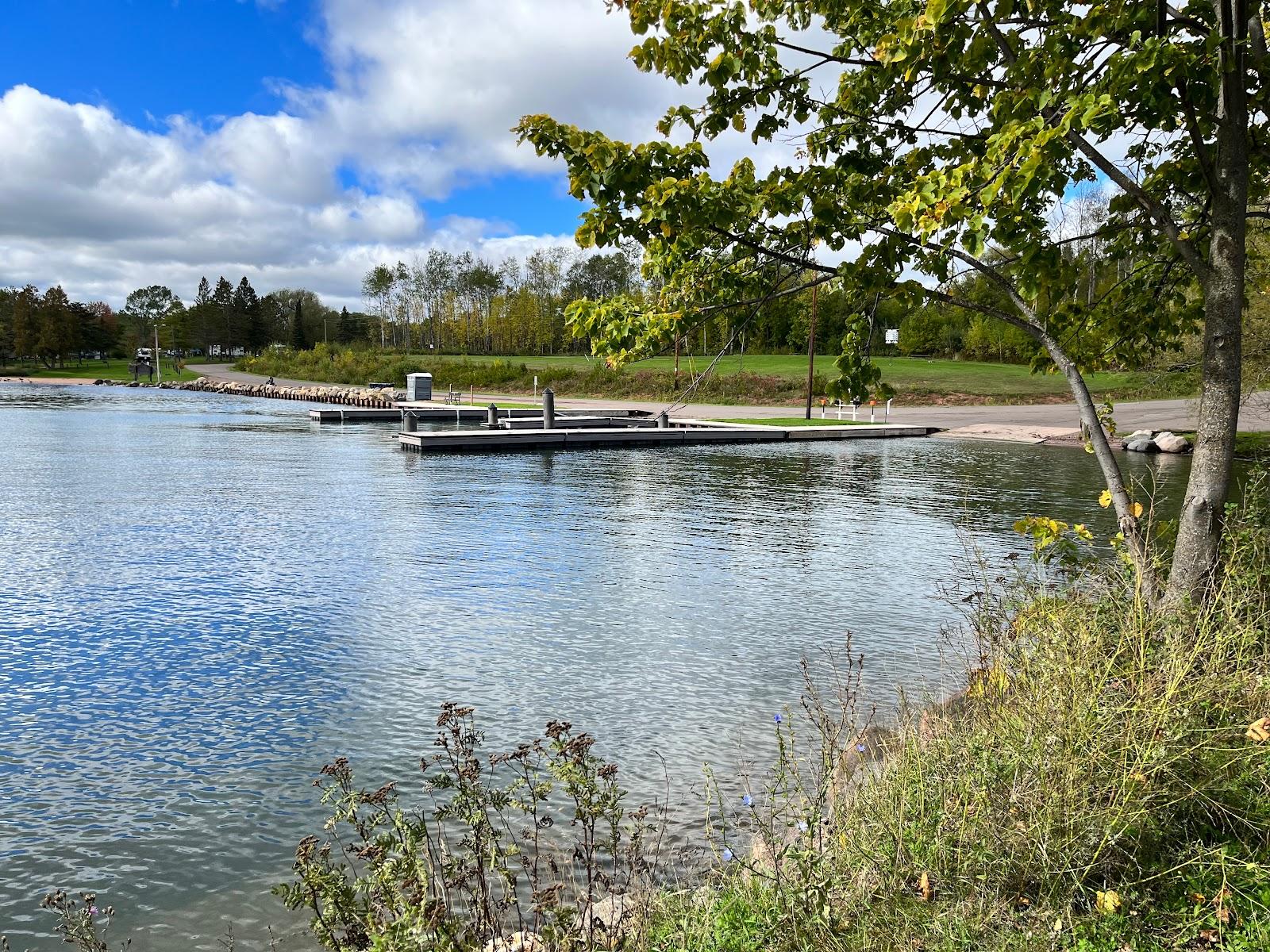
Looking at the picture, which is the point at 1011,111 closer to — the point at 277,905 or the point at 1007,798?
the point at 1007,798

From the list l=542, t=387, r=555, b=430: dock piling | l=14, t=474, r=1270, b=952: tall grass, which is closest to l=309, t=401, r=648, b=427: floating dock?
l=542, t=387, r=555, b=430: dock piling

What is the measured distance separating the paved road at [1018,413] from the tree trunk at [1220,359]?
22443 mm

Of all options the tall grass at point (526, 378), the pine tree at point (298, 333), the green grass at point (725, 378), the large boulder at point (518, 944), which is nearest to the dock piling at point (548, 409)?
the green grass at point (725, 378)

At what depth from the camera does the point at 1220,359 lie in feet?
17.8

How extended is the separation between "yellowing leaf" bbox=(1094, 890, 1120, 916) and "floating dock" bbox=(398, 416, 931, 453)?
25999 millimetres

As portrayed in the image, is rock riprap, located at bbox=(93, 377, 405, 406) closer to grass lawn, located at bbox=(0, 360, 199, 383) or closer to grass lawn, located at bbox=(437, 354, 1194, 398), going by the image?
grass lawn, located at bbox=(0, 360, 199, 383)

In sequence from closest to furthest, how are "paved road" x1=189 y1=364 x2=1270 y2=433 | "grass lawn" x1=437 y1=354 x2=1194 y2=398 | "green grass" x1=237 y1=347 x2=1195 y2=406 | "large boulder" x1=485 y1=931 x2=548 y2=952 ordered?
"large boulder" x1=485 y1=931 x2=548 y2=952 < "paved road" x1=189 y1=364 x2=1270 y2=433 < "grass lawn" x1=437 y1=354 x2=1194 y2=398 < "green grass" x1=237 y1=347 x2=1195 y2=406

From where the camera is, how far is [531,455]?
27797mm

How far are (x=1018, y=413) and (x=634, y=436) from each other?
21053 mm

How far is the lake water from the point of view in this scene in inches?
223

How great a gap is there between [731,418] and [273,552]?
27791 mm

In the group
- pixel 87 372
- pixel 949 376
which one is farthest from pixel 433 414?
pixel 87 372

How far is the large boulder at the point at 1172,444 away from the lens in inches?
1091

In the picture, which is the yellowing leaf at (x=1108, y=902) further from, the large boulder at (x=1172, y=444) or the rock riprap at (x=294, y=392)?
the rock riprap at (x=294, y=392)
